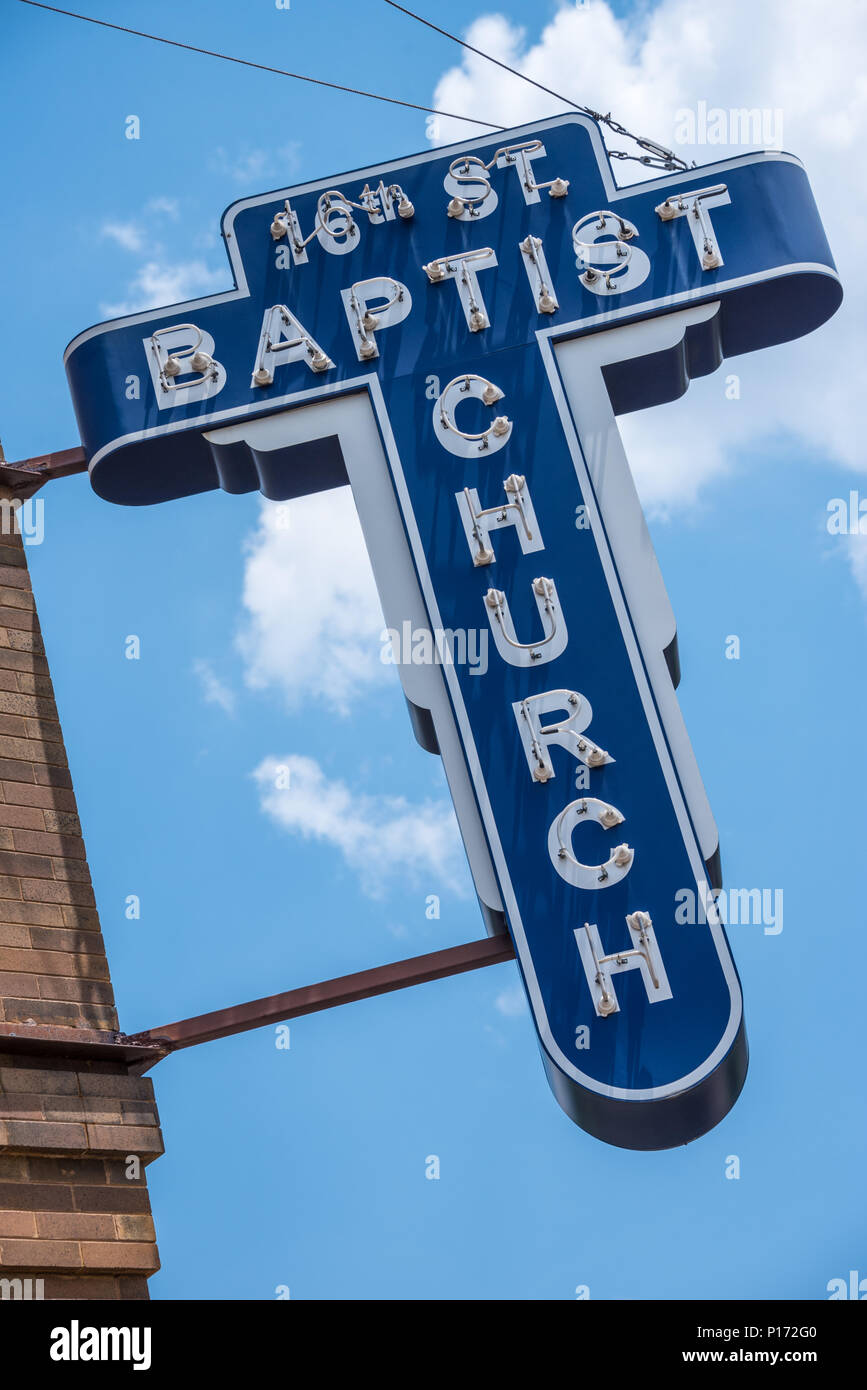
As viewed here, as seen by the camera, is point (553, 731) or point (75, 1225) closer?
point (75, 1225)

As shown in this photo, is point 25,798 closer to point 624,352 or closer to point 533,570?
point 533,570

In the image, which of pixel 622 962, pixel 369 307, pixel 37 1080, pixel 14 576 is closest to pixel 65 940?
pixel 37 1080

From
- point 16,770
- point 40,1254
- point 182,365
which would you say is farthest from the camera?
point 182,365

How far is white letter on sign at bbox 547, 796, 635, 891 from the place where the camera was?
8.45 meters

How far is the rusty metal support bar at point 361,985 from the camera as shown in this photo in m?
8.48

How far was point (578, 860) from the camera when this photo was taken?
27.9ft

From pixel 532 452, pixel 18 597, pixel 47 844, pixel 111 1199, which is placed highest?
pixel 532 452

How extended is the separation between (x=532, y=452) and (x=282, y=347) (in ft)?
5.56

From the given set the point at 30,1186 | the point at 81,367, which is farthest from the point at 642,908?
the point at 81,367

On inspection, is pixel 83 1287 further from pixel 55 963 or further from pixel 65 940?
pixel 65 940

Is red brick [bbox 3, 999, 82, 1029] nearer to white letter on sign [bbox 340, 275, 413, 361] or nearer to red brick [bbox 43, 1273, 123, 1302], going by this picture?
red brick [bbox 43, 1273, 123, 1302]

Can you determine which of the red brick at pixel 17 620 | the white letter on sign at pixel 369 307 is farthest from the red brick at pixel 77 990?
the white letter on sign at pixel 369 307

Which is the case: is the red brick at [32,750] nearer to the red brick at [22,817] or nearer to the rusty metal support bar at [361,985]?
the red brick at [22,817]
